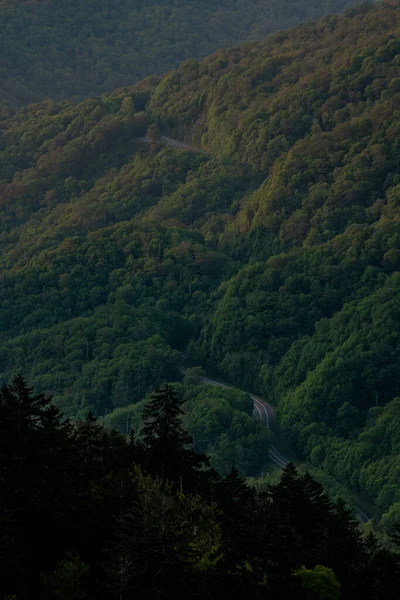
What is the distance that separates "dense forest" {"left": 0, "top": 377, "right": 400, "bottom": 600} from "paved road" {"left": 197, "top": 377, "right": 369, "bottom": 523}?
4939 centimetres

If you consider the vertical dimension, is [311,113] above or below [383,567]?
below

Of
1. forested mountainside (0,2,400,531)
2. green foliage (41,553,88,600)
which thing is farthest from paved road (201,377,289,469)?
green foliage (41,553,88,600)

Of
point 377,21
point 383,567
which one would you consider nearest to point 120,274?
point 377,21

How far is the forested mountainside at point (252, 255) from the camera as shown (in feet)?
439

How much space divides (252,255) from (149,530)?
112234 mm

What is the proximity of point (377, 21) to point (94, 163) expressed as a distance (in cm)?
4075

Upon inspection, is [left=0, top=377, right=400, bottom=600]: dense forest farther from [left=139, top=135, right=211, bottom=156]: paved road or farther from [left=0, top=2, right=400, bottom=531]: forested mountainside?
[left=139, top=135, right=211, bottom=156]: paved road

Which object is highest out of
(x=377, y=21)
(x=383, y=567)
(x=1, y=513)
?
(x=1, y=513)

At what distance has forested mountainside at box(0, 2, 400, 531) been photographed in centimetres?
13375

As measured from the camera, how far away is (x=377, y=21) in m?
189

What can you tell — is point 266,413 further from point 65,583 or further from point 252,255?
point 65,583

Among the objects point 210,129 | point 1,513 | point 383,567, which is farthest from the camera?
point 210,129

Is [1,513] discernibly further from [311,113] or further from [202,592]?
[311,113]

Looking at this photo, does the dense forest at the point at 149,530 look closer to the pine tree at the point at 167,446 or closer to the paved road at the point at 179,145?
the pine tree at the point at 167,446
